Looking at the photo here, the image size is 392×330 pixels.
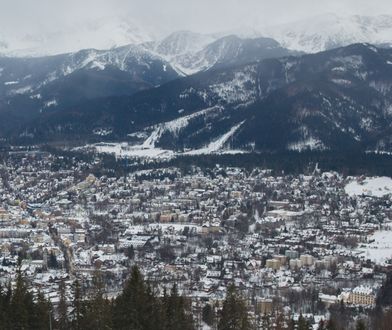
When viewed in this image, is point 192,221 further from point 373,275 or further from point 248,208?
point 373,275

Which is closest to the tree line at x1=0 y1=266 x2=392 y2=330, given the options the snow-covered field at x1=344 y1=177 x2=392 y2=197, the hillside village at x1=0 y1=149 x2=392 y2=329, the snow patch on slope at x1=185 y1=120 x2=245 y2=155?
the hillside village at x1=0 y1=149 x2=392 y2=329

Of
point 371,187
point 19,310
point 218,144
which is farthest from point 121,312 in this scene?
point 218,144

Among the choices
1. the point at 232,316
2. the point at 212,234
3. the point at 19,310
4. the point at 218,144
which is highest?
the point at 218,144

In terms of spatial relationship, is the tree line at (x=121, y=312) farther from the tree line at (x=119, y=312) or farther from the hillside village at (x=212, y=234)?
the hillside village at (x=212, y=234)

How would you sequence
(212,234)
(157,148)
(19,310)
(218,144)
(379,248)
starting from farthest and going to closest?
1. (157,148)
2. (218,144)
3. (212,234)
4. (379,248)
5. (19,310)

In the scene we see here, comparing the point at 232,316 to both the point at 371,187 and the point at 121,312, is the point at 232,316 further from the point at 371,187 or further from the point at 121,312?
the point at 371,187

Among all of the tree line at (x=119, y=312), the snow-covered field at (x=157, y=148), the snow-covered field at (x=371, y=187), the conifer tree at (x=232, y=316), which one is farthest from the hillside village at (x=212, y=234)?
the snow-covered field at (x=157, y=148)
